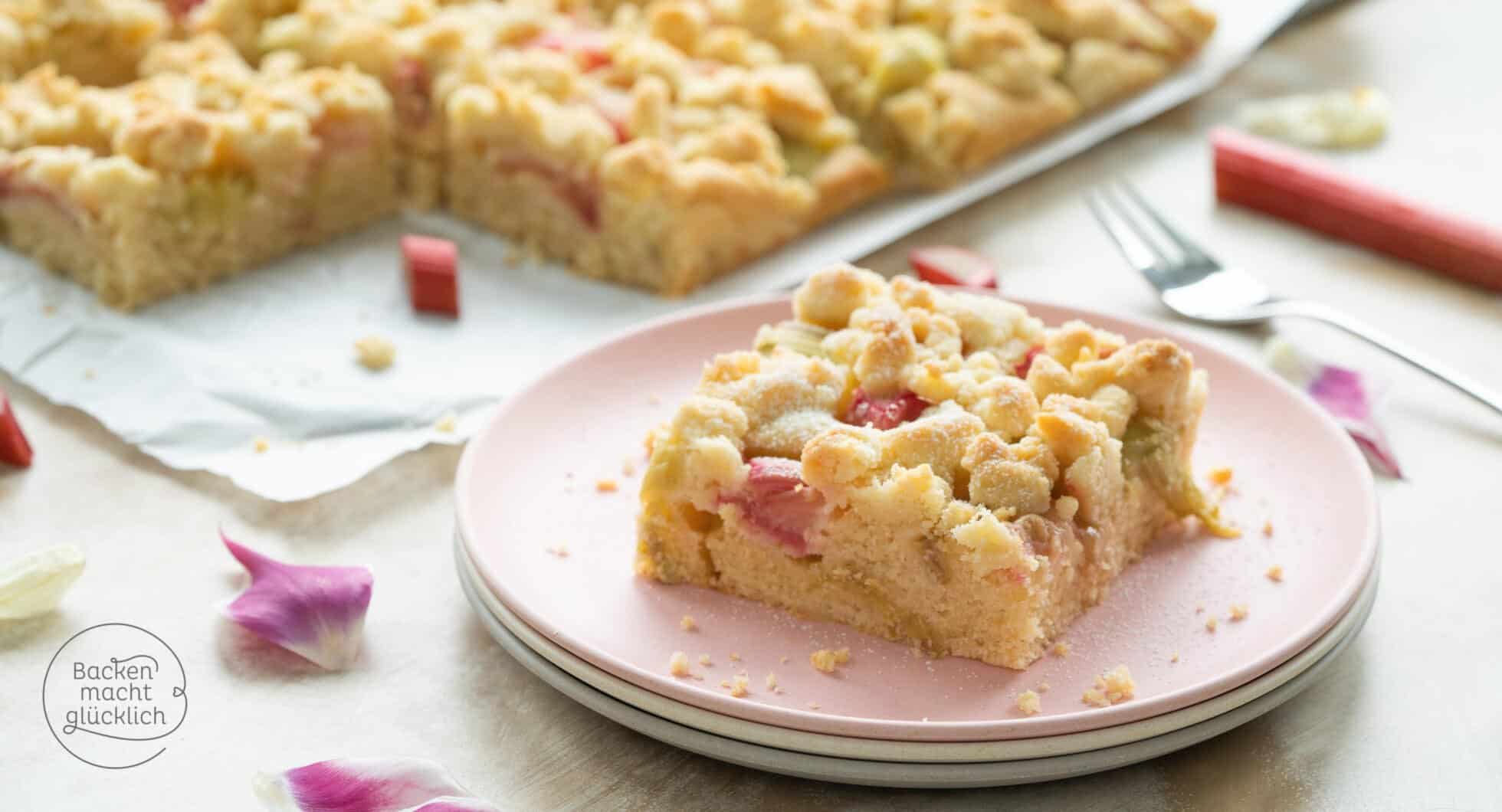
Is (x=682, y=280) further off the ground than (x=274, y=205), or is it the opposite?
(x=274, y=205)

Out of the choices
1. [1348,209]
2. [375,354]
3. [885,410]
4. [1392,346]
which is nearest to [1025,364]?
[885,410]

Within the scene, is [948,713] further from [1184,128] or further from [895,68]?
[1184,128]

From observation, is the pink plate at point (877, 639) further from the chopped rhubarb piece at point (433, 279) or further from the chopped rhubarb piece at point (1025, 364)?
the chopped rhubarb piece at point (433, 279)

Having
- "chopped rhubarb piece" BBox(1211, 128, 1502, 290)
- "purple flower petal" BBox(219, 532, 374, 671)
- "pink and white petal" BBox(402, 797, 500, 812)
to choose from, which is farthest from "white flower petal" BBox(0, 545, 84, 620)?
"chopped rhubarb piece" BBox(1211, 128, 1502, 290)

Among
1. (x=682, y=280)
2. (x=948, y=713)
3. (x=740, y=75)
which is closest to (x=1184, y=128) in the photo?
(x=740, y=75)

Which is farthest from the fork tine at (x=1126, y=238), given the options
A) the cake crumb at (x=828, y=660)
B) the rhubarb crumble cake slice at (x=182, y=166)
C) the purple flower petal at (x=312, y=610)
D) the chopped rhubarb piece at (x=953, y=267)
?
the purple flower petal at (x=312, y=610)

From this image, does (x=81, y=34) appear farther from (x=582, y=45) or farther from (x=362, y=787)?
(x=362, y=787)

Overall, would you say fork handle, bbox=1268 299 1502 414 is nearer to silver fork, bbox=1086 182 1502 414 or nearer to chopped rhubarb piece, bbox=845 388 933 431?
silver fork, bbox=1086 182 1502 414
